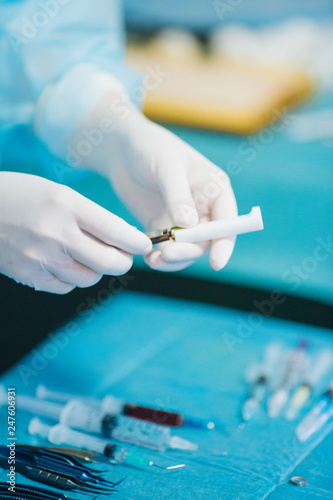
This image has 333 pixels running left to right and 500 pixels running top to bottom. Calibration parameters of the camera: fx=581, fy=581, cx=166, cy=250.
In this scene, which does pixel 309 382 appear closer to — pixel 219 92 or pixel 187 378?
pixel 187 378

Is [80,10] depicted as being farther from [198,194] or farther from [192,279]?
[192,279]

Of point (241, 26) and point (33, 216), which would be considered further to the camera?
point (241, 26)

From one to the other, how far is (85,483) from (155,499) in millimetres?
111

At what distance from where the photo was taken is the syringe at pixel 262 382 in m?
1.07

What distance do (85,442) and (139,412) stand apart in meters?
0.12

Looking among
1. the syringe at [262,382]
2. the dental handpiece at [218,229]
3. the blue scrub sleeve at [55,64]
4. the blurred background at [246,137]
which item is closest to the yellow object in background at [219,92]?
the blurred background at [246,137]

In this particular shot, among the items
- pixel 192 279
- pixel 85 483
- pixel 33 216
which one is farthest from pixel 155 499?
pixel 192 279

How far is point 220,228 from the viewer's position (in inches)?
38.1

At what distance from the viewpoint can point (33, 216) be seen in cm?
94

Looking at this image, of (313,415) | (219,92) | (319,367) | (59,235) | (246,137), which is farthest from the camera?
(219,92)

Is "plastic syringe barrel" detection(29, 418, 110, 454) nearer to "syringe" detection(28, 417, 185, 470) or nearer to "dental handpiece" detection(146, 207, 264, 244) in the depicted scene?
"syringe" detection(28, 417, 185, 470)

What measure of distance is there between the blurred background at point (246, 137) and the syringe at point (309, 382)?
15.0 inches

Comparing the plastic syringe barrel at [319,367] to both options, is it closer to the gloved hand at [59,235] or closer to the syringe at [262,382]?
the syringe at [262,382]

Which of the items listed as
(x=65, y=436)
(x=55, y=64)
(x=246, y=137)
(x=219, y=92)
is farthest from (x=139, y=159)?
(x=219, y=92)
